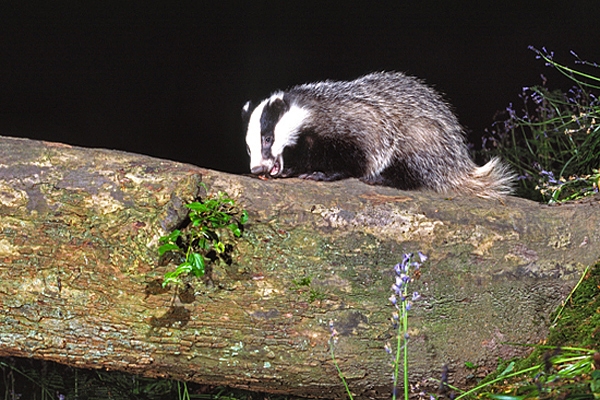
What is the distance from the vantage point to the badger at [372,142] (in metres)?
2.22

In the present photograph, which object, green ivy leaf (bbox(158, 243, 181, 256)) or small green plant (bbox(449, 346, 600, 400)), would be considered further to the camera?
green ivy leaf (bbox(158, 243, 181, 256))

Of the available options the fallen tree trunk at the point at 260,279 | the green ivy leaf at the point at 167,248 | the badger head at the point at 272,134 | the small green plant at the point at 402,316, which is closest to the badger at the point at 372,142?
Answer: the badger head at the point at 272,134

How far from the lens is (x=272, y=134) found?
228cm

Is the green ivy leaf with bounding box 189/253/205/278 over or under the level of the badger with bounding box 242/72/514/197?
under

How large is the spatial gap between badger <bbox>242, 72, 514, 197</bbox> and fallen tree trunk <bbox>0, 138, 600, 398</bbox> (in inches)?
22.5

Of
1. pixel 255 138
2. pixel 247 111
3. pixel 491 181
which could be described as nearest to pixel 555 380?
pixel 491 181

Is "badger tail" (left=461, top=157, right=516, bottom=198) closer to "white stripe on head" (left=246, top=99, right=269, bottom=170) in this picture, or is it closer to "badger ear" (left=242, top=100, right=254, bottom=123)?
"white stripe on head" (left=246, top=99, right=269, bottom=170)

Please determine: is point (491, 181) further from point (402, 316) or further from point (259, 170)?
point (402, 316)

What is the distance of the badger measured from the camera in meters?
2.22

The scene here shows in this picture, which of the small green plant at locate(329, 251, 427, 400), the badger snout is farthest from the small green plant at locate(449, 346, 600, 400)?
the badger snout

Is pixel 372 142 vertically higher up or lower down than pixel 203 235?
higher up

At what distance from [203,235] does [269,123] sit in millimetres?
870

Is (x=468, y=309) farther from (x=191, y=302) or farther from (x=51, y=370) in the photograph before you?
(x=51, y=370)

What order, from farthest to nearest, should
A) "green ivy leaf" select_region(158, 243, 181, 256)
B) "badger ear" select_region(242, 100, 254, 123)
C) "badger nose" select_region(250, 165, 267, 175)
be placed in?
"badger ear" select_region(242, 100, 254, 123) < "badger nose" select_region(250, 165, 267, 175) < "green ivy leaf" select_region(158, 243, 181, 256)
